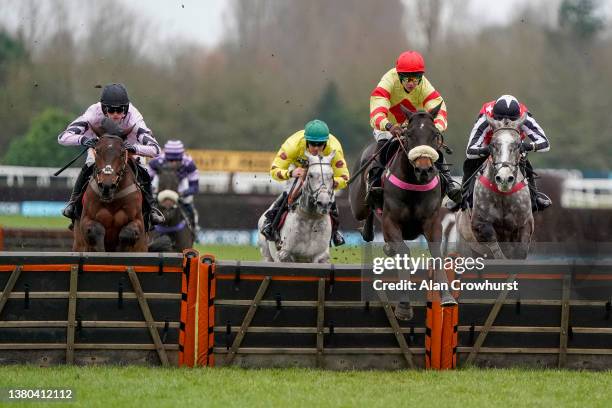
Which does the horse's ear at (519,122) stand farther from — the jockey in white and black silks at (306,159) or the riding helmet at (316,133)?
the riding helmet at (316,133)

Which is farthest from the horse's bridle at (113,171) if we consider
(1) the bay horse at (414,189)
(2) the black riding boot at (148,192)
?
(1) the bay horse at (414,189)

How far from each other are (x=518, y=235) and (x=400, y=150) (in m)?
2.29

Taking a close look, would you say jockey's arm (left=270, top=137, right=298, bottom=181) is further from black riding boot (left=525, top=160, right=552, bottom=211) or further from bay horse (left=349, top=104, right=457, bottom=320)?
black riding boot (left=525, top=160, right=552, bottom=211)

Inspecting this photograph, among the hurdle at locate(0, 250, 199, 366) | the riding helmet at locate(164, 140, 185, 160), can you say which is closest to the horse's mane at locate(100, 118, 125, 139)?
the hurdle at locate(0, 250, 199, 366)

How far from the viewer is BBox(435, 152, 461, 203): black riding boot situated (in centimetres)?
1079

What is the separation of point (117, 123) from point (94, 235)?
1.15 metres

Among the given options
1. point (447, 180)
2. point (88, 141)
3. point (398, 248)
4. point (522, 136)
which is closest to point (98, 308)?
point (88, 141)

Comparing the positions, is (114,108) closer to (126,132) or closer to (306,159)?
(126,132)

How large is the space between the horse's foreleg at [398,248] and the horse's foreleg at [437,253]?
0.74 feet

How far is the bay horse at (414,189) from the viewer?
33.0ft

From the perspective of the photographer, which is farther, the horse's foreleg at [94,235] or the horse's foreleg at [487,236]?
the horse's foreleg at [487,236]

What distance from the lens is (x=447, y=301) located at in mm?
9570

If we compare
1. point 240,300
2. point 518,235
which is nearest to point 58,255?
point 240,300

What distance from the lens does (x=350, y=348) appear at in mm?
9695
